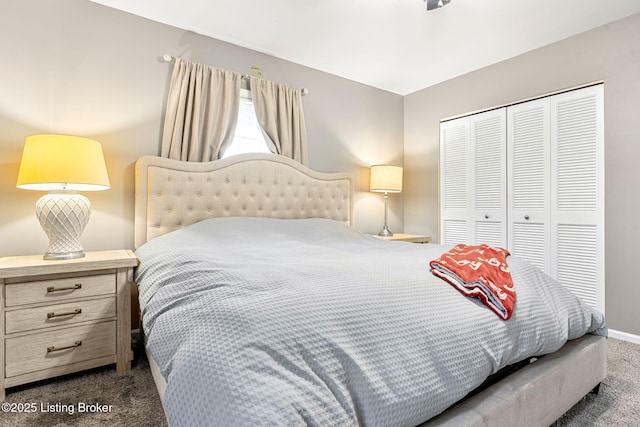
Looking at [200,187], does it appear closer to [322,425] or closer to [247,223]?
[247,223]

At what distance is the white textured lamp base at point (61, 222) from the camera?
1873mm

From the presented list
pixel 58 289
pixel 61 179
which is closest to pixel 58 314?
pixel 58 289

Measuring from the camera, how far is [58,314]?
1.75 m

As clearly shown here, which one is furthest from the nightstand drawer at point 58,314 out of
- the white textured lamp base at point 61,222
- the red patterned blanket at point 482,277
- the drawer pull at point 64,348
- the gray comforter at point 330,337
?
the red patterned blanket at point 482,277

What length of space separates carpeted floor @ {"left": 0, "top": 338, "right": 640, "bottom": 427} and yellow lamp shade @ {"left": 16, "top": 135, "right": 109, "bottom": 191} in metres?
1.07

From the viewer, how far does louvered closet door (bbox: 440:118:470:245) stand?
11.5ft

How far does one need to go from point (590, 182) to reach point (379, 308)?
258 centimetres

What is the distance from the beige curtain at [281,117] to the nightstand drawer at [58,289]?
1711mm

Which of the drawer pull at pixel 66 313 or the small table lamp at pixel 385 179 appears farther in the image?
the small table lamp at pixel 385 179

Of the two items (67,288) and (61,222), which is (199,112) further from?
(67,288)

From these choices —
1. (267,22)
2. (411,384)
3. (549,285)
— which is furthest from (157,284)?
(267,22)

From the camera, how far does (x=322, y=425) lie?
691 mm

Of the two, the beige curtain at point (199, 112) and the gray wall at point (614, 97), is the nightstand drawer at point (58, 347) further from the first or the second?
the gray wall at point (614, 97)

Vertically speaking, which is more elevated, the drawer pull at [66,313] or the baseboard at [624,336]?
the drawer pull at [66,313]
